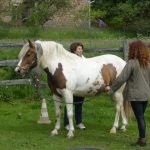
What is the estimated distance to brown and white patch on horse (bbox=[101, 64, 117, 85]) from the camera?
35.6 ft

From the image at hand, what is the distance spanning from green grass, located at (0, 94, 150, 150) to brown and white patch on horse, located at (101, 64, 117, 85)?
103cm

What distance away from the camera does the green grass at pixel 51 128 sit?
969 centimetres

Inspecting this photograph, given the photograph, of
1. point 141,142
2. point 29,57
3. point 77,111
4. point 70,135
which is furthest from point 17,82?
point 141,142

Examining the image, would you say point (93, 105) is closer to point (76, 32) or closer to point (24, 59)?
point (24, 59)

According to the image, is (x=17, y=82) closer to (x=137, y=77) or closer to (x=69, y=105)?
(x=69, y=105)

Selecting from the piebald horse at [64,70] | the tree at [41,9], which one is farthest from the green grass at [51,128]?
the tree at [41,9]

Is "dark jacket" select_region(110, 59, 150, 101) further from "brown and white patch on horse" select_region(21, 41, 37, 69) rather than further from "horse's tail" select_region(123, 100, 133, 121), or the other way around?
"brown and white patch on horse" select_region(21, 41, 37, 69)

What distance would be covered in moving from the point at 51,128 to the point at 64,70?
1.62m

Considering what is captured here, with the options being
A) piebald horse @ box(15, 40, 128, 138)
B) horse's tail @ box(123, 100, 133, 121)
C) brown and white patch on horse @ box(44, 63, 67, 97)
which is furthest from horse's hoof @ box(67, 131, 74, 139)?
horse's tail @ box(123, 100, 133, 121)

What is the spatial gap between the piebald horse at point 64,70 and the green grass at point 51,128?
43 cm

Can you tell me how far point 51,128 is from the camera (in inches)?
452

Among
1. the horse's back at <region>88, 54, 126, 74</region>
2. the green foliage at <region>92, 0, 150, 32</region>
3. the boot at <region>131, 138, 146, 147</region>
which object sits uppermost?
the horse's back at <region>88, 54, 126, 74</region>

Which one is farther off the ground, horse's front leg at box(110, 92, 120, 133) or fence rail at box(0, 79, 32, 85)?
horse's front leg at box(110, 92, 120, 133)

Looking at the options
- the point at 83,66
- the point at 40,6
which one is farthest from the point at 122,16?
the point at 83,66
